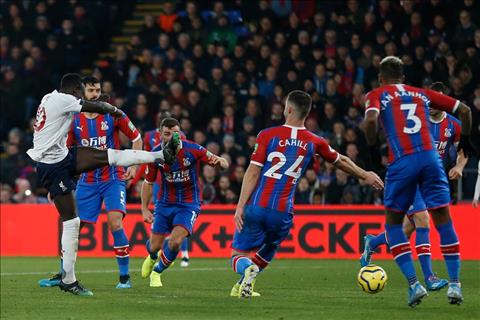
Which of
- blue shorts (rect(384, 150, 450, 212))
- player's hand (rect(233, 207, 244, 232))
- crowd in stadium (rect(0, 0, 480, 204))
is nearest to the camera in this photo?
blue shorts (rect(384, 150, 450, 212))

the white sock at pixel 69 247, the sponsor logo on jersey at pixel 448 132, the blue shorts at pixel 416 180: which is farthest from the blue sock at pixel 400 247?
the white sock at pixel 69 247

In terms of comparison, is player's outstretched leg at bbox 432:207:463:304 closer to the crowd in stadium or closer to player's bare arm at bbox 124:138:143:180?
player's bare arm at bbox 124:138:143:180

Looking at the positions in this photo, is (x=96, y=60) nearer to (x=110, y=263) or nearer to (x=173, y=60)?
(x=173, y=60)

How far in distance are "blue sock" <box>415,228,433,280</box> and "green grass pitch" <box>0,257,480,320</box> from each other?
0.26 m

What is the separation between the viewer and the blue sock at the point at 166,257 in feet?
43.3

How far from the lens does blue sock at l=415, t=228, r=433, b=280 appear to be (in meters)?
11.8

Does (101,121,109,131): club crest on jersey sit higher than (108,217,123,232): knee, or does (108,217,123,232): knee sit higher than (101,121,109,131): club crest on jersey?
(101,121,109,131): club crest on jersey

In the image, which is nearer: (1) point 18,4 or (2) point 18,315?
(2) point 18,315

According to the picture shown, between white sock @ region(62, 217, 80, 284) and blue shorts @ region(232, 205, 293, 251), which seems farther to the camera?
white sock @ region(62, 217, 80, 284)

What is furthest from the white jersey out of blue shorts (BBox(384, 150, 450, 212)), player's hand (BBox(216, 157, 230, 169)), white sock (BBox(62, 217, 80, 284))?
blue shorts (BBox(384, 150, 450, 212))

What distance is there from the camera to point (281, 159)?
10.9 metres

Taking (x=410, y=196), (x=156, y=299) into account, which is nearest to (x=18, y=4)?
(x=156, y=299)

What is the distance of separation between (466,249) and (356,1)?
6240 millimetres

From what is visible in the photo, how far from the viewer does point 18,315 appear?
10.1 meters
